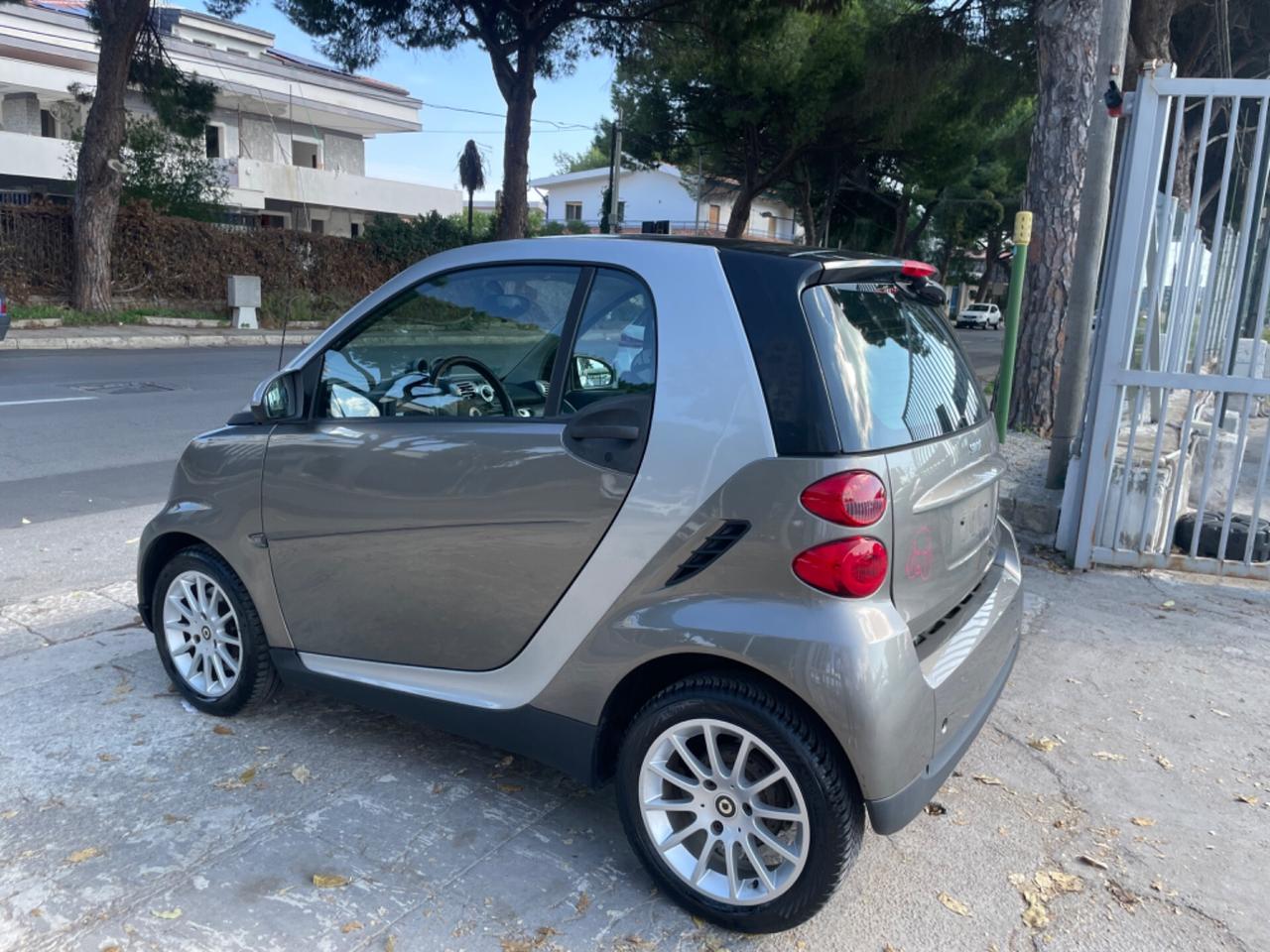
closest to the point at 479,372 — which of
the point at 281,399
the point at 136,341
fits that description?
the point at 281,399

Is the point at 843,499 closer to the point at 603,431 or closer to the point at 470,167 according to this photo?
the point at 603,431

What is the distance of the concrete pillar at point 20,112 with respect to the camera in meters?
29.7

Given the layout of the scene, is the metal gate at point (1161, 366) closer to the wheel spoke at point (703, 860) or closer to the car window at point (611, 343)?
the car window at point (611, 343)

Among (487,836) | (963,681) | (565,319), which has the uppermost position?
(565,319)

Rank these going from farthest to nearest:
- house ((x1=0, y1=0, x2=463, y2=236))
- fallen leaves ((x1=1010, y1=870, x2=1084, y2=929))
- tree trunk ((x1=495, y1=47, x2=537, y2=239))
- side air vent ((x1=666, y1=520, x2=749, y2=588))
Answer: house ((x1=0, y1=0, x2=463, y2=236)), tree trunk ((x1=495, y1=47, x2=537, y2=239)), fallen leaves ((x1=1010, y1=870, x2=1084, y2=929)), side air vent ((x1=666, y1=520, x2=749, y2=588))

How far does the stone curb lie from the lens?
16.7m

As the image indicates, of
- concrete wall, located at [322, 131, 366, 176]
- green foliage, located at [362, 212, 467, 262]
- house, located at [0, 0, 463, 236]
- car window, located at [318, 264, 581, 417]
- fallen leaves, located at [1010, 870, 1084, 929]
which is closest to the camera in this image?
fallen leaves, located at [1010, 870, 1084, 929]

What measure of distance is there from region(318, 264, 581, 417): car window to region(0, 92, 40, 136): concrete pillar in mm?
32425

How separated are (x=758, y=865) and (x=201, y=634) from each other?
7.52 feet

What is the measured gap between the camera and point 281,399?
3.48 m

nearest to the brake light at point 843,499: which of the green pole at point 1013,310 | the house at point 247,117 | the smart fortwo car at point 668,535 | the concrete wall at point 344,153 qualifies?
the smart fortwo car at point 668,535

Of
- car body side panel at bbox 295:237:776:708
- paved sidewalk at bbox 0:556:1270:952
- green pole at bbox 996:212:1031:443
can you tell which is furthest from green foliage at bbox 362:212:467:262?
car body side panel at bbox 295:237:776:708

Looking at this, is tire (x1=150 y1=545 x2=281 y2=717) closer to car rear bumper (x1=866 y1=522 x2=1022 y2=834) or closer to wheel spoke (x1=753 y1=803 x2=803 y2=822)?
wheel spoke (x1=753 y1=803 x2=803 y2=822)

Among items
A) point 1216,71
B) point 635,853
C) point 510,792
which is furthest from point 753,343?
point 1216,71
